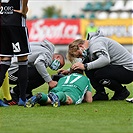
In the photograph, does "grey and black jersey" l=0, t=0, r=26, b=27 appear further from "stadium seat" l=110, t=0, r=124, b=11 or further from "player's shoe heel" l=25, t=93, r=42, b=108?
"stadium seat" l=110, t=0, r=124, b=11

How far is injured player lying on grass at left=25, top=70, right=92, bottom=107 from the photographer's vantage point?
7.59m

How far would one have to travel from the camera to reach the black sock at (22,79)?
7852 mm

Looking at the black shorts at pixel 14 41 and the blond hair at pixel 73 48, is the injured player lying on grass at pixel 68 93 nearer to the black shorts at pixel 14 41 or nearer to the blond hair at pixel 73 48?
the blond hair at pixel 73 48

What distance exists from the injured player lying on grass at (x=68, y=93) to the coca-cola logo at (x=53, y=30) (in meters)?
24.0

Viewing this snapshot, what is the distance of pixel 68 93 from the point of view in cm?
789

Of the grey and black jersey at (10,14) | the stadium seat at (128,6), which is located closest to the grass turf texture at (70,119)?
the grey and black jersey at (10,14)

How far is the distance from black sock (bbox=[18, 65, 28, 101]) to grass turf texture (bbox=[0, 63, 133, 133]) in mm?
238

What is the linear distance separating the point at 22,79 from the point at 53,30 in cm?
2490

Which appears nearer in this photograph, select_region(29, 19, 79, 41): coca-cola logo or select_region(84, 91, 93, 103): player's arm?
select_region(84, 91, 93, 103): player's arm

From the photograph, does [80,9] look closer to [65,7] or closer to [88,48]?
[65,7]

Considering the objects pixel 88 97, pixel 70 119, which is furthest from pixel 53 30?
pixel 70 119

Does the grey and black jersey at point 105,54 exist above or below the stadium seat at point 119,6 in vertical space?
above

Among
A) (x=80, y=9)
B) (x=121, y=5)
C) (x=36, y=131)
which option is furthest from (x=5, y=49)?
(x=80, y=9)

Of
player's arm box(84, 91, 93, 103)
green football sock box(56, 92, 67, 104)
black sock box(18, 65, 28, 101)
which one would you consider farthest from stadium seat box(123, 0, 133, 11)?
green football sock box(56, 92, 67, 104)
